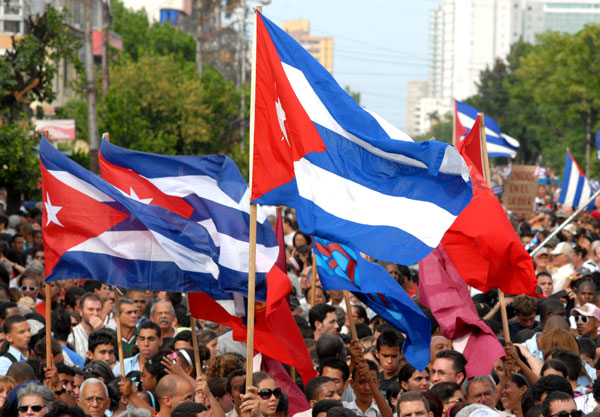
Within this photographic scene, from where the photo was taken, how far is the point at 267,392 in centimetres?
757

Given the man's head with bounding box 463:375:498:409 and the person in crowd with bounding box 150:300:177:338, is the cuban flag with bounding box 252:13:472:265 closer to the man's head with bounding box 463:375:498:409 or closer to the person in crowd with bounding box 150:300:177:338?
the man's head with bounding box 463:375:498:409

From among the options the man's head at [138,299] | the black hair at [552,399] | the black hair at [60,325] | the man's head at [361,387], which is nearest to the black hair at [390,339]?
the man's head at [361,387]

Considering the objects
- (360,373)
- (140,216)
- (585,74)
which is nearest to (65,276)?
(140,216)

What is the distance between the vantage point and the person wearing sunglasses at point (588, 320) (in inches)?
422

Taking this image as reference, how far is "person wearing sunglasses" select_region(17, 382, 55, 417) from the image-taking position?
724 cm

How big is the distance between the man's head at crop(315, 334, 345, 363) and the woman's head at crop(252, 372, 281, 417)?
4.53 ft

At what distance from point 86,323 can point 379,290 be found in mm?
Result: 3811

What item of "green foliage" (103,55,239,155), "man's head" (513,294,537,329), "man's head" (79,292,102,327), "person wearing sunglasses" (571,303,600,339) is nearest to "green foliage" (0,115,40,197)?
"man's head" (79,292,102,327)

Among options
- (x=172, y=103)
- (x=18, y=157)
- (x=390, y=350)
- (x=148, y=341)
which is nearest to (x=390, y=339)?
(x=390, y=350)

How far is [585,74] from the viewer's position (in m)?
59.1

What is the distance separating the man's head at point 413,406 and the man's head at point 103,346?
3.33m

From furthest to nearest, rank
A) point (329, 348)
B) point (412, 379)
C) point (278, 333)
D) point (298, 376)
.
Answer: point (298, 376)
point (329, 348)
point (412, 379)
point (278, 333)

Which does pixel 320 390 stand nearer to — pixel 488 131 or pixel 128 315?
pixel 128 315

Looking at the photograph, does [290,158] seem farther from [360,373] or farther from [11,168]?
[11,168]
